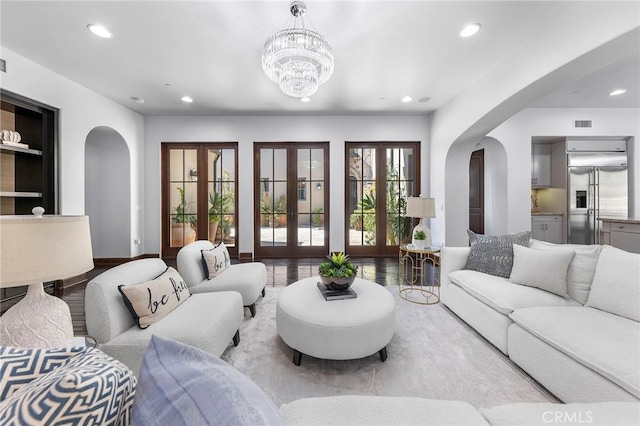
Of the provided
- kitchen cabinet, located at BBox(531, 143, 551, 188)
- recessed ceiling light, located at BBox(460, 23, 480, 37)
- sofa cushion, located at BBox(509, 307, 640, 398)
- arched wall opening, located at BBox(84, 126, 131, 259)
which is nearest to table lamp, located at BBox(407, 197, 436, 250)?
sofa cushion, located at BBox(509, 307, 640, 398)

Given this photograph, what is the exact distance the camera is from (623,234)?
372 centimetres

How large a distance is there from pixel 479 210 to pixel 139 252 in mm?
7261

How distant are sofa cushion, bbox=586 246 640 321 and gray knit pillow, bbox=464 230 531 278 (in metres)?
0.65

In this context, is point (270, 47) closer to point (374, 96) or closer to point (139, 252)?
point (374, 96)

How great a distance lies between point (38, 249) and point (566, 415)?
6.83 feet

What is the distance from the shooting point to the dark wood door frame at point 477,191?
19.1 feet

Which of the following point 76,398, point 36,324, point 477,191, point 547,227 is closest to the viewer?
point 76,398

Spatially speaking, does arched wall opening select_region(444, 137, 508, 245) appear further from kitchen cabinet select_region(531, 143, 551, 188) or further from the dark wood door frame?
kitchen cabinet select_region(531, 143, 551, 188)

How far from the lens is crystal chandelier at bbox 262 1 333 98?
6.98 ft

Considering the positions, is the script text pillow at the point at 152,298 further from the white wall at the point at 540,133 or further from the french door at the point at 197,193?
the white wall at the point at 540,133

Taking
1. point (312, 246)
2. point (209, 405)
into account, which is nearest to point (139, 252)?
point (312, 246)

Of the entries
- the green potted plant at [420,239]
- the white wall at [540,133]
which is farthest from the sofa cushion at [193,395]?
the white wall at [540,133]

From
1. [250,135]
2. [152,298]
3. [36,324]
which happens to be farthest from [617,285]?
[250,135]

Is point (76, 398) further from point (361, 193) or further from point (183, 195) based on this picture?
point (183, 195)
